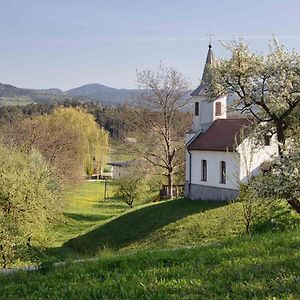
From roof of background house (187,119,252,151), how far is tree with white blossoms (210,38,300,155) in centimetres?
943

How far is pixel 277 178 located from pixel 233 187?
12.7 m

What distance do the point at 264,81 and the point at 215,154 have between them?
1179 cm

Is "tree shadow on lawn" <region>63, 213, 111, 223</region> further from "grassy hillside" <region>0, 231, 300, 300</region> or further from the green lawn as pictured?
"grassy hillside" <region>0, 231, 300, 300</region>

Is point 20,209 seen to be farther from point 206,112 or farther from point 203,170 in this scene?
point 206,112

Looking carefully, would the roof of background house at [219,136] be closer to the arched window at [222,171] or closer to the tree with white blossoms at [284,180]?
the arched window at [222,171]

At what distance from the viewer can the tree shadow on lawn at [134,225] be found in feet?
85.3

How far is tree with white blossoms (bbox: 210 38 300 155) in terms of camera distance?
19047mm

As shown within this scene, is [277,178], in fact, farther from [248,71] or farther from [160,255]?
[160,255]

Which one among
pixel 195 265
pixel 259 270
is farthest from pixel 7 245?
pixel 259 270

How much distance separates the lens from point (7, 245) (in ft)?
62.7

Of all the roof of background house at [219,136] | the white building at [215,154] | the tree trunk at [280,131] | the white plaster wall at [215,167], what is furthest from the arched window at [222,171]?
the tree trunk at [280,131]

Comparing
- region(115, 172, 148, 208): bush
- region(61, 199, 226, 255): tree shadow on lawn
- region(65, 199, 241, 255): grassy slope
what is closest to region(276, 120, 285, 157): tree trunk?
region(65, 199, 241, 255): grassy slope

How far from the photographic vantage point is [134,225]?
28.3m

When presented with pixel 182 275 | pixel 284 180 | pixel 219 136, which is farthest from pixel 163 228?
pixel 182 275
